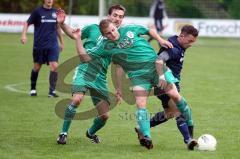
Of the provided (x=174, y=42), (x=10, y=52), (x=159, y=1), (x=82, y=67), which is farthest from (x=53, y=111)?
(x=159, y=1)

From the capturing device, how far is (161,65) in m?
8.58

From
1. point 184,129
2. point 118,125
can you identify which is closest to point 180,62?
point 184,129

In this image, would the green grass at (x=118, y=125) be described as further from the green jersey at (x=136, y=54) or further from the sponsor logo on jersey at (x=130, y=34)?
the sponsor logo on jersey at (x=130, y=34)

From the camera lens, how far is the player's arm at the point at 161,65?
28.0ft

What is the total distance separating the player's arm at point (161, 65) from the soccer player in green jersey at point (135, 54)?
43mm

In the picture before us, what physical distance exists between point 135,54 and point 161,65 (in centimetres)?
42

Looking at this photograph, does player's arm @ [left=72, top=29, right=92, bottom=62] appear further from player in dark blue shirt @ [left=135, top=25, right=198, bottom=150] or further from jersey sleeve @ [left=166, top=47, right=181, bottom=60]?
jersey sleeve @ [left=166, top=47, right=181, bottom=60]

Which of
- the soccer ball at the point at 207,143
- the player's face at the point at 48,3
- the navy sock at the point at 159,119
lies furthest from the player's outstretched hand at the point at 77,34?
the player's face at the point at 48,3

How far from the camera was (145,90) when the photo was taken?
873 cm

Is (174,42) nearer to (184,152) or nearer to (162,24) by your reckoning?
(184,152)

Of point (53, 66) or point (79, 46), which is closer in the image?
point (79, 46)

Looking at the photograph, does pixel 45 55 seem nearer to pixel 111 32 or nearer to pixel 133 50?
pixel 133 50

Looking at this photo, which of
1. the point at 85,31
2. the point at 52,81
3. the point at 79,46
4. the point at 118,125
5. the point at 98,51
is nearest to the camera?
the point at 79,46

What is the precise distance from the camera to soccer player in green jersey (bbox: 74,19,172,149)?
8.57m
